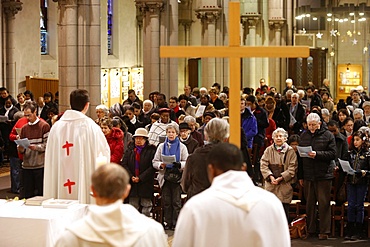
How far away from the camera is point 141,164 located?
12391 millimetres

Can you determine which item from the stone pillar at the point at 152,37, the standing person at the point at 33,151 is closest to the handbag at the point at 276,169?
the standing person at the point at 33,151

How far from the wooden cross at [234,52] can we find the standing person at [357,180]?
5.54 meters

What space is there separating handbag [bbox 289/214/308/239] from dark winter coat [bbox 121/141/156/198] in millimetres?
2117

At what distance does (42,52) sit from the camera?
2967 centimetres

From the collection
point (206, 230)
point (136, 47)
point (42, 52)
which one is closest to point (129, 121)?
point (206, 230)

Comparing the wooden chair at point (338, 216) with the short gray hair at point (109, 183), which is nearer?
the short gray hair at point (109, 183)

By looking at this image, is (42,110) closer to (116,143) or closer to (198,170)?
(116,143)

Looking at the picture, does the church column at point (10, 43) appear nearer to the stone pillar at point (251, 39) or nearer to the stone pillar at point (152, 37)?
the stone pillar at point (152, 37)

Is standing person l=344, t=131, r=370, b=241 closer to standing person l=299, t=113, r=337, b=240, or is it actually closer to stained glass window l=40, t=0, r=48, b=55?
standing person l=299, t=113, r=337, b=240

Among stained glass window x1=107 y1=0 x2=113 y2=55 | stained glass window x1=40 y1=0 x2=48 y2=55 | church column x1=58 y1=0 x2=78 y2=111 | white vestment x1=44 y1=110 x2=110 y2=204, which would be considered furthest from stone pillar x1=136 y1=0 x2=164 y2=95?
white vestment x1=44 y1=110 x2=110 y2=204

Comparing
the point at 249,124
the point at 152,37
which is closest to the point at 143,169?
the point at 249,124

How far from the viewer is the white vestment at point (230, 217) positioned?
5.08 meters

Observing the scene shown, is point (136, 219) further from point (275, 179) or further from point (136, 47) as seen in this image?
point (136, 47)

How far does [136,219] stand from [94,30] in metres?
12.1
